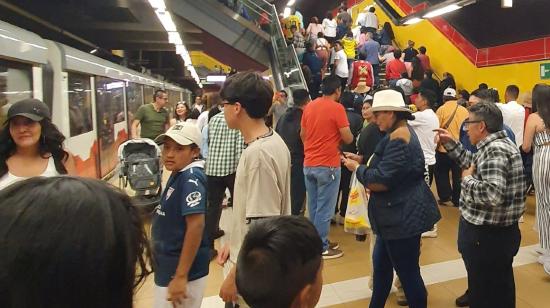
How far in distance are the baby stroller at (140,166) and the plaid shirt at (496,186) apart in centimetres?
422

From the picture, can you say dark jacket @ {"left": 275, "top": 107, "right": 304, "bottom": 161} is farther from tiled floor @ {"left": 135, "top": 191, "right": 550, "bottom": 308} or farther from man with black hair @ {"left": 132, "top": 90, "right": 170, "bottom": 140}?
man with black hair @ {"left": 132, "top": 90, "right": 170, "bottom": 140}

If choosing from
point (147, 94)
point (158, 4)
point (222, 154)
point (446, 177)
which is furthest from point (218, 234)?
A: point (147, 94)

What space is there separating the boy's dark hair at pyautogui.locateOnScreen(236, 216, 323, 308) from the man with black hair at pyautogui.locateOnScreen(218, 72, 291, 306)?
64cm

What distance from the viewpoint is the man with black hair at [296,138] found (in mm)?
5055

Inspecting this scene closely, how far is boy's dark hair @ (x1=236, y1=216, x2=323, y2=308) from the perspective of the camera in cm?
122

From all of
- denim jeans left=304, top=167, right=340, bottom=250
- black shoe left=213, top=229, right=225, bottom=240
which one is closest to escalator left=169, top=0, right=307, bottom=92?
black shoe left=213, top=229, right=225, bottom=240

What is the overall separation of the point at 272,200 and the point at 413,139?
1.21m

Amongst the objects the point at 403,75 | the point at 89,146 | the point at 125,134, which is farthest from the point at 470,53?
the point at 89,146

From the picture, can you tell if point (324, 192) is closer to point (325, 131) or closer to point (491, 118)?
point (325, 131)

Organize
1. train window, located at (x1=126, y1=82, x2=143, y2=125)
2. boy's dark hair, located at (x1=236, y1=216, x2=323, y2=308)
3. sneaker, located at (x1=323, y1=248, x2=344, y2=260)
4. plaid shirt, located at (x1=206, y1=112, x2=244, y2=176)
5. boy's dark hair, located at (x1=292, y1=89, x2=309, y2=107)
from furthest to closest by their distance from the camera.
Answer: train window, located at (x1=126, y1=82, x2=143, y2=125) → boy's dark hair, located at (x1=292, y1=89, x2=309, y2=107) → sneaker, located at (x1=323, y1=248, x2=344, y2=260) → plaid shirt, located at (x1=206, y1=112, x2=244, y2=176) → boy's dark hair, located at (x1=236, y1=216, x2=323, y2=308)

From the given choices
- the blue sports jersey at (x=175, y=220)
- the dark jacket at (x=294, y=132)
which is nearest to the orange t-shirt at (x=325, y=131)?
the dark jacket at (x=294, y=132)

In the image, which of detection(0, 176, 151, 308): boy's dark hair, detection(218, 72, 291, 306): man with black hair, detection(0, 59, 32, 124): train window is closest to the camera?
detection(0, 176, 151, 308): boy's dark hair

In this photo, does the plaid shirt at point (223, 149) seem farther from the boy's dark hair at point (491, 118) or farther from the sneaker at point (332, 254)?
the boy's dark hair at point (491, 118)

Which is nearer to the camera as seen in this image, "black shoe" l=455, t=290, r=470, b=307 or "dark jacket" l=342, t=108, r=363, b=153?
"black shoe" l=455, t=290, r=470, b=307
